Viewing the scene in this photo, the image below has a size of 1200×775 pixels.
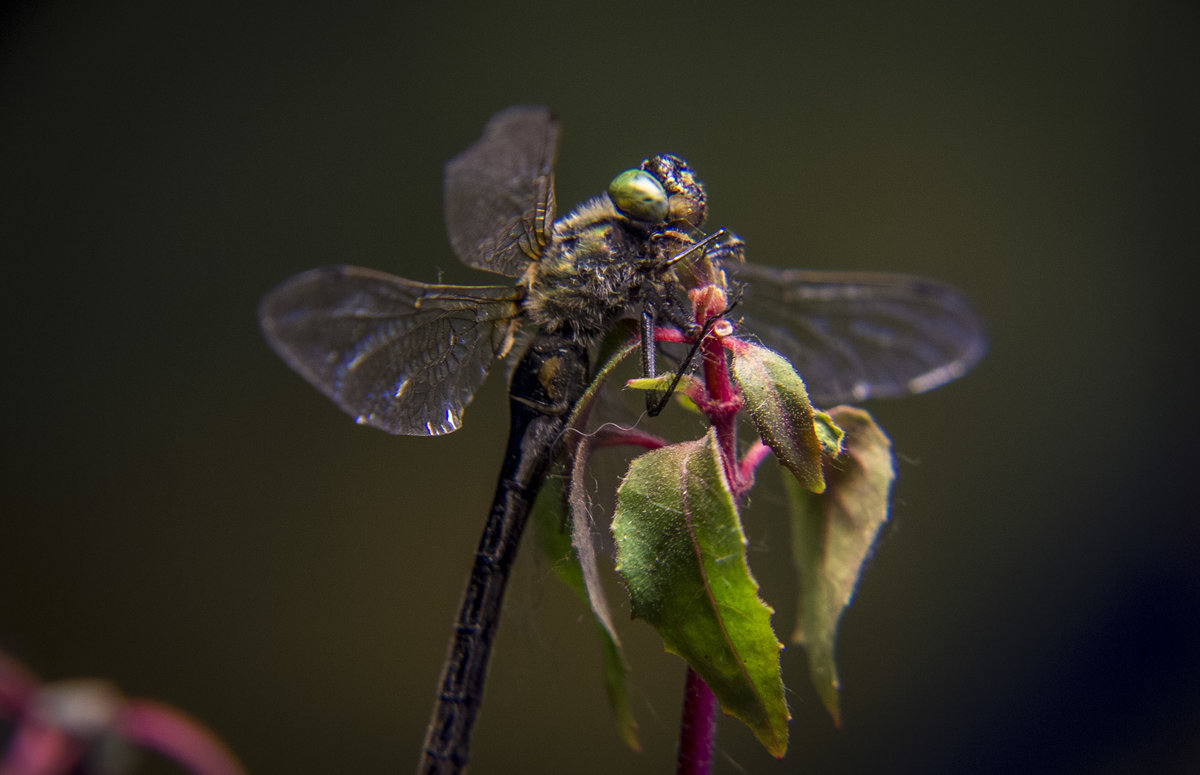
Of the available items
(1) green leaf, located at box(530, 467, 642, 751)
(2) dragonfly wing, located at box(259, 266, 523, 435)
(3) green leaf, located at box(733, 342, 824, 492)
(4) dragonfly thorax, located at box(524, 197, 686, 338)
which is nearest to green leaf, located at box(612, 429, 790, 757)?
(3) green leaf, located at box(733, 342, 824, 492)

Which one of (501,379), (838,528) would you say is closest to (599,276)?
(838,528)

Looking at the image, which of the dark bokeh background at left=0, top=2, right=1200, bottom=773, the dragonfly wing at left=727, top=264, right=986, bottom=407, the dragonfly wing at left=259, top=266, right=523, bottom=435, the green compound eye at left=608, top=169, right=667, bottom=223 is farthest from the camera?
the dark bokeh background at left=0, top=2, right=1200, bottom=773

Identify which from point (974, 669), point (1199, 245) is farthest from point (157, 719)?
point (1199, 245)

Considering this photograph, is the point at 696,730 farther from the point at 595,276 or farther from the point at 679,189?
the point at 679,189

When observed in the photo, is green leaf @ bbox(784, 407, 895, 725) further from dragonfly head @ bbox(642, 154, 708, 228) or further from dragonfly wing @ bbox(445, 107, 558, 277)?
dragonfly wing @ bbox(445, 107, 558, 277)

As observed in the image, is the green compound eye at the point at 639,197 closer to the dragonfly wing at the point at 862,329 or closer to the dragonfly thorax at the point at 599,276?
the dragonfly thorax at the point at 599,276

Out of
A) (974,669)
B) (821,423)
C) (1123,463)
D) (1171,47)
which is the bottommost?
(974,669)

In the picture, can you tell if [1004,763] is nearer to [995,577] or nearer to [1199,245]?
[995,577]
